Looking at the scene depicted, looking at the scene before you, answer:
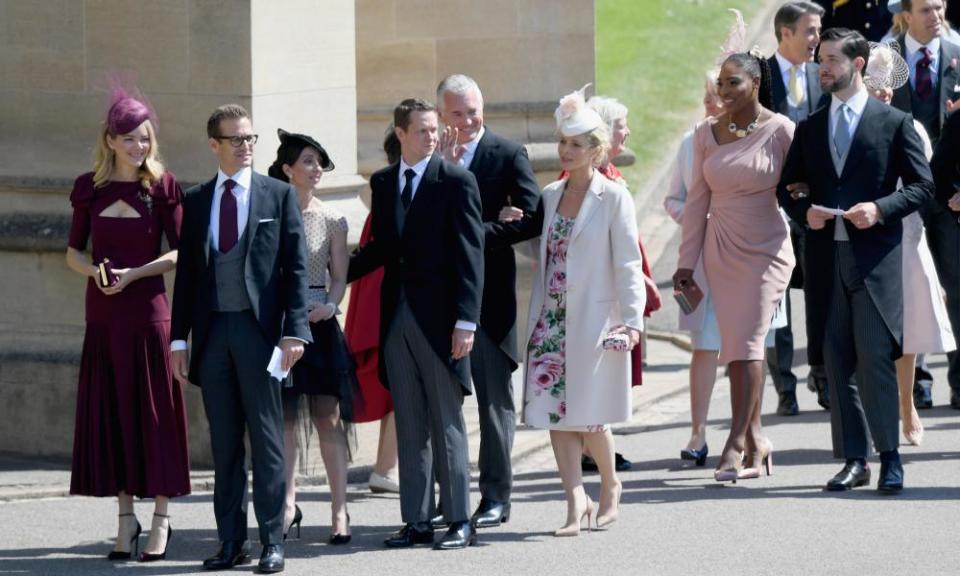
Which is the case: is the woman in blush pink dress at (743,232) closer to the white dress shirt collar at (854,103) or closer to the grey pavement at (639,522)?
the white dress shirt collar at (854,103)

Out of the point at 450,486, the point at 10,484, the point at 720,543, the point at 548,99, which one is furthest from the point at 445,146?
the point at 548,99

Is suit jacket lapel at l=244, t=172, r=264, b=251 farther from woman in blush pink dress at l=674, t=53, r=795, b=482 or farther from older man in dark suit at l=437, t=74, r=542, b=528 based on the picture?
woman in blush pink dress at l=674, t=53, r=795, b=482

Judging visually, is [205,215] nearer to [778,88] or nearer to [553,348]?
[553,348]

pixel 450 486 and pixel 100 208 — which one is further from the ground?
pixel 100 208

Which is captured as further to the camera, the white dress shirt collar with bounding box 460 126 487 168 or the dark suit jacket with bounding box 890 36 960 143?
the dark suit jacket with bounding box 890 36 960 143

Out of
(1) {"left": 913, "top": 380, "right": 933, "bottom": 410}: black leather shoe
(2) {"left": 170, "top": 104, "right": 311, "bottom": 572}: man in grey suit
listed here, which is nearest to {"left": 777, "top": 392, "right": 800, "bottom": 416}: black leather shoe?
(1) {"left": 913, "top": 380, "right": 933, "bottom": 410}: black leather shoe

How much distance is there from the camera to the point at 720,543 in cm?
855

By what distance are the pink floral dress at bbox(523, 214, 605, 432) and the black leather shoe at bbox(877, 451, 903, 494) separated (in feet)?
4.80

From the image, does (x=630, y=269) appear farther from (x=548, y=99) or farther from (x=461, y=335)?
(x=548, y=99)

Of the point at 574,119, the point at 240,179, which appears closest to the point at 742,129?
the point at 574,119

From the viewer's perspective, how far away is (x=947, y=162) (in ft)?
33.7

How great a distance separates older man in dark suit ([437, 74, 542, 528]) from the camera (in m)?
8.95

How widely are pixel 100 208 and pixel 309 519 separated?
173cm

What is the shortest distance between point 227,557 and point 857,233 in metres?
3.22
